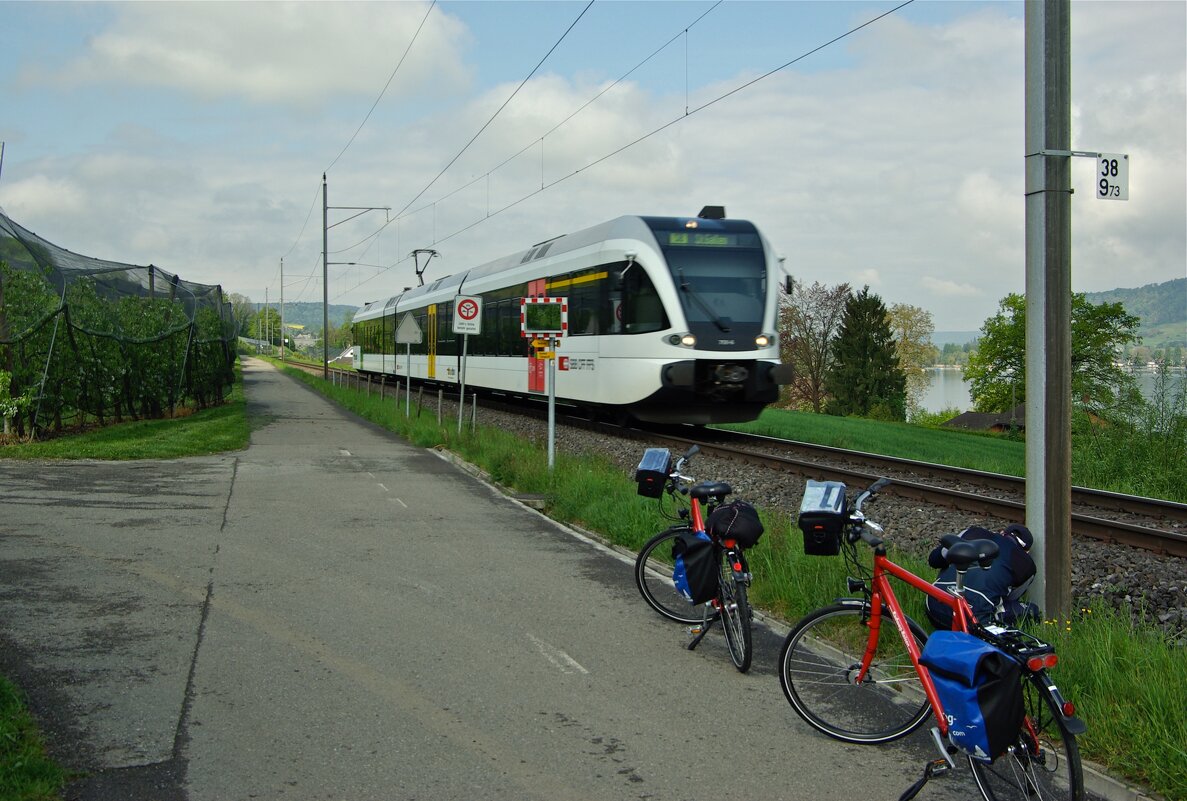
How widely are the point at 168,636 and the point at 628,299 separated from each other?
40.2 ft

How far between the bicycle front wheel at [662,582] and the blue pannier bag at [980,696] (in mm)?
3144

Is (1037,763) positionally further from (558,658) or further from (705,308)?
(705,308)

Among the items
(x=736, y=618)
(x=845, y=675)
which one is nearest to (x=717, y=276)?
(x=736, y=618)

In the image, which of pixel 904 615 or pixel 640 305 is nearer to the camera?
pixel 904 615

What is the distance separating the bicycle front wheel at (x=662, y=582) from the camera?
712cm

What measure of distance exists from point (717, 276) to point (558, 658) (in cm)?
1189

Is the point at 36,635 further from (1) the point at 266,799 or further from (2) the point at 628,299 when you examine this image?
(2) the point at 628,299

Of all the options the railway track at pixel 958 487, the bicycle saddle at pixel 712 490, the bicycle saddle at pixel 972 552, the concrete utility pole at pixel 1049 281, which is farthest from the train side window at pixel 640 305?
the bicycle saddle at pixel 972 552

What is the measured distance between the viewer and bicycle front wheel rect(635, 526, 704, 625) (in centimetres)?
712

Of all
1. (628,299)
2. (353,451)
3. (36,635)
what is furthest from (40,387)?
(36,635)

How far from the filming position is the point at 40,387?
1778 cm

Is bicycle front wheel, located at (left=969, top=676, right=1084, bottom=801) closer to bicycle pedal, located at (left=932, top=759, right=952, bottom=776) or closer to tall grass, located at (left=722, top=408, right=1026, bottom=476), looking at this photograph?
bicycle pedal, located at (left=932, top=759, right=952, bottom=776)

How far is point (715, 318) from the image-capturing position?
56.2ft

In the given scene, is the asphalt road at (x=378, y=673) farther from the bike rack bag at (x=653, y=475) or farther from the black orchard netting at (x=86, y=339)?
the black orchard netting at (x=86, y=339)
